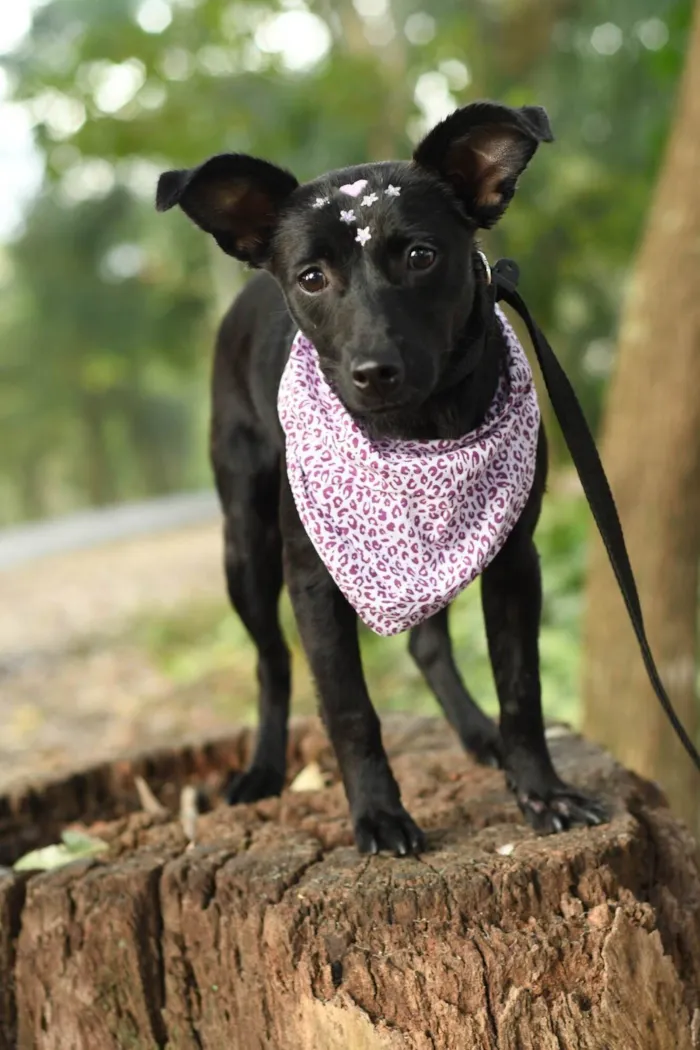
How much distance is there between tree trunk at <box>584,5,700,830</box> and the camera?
176 inches

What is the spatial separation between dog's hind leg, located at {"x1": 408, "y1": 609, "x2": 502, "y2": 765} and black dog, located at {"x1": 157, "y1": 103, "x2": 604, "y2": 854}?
58 cm

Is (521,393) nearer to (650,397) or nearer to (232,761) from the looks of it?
(232,761)

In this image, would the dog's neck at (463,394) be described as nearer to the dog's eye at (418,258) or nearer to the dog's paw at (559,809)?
the dog's eye at (418,258)

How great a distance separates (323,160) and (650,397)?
12.7ft

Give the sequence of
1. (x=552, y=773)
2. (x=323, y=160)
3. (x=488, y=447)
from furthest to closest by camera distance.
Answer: (x=323, y=160)
(x=552, y=773)
(x=488, y=447)

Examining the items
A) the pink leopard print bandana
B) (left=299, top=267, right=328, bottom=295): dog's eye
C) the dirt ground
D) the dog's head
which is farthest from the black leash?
the dirt ground

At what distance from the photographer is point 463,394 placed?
8.18 feet

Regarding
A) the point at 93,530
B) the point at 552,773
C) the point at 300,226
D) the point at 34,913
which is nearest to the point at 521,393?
the point at 300,226

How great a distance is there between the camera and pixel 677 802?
4730 mm

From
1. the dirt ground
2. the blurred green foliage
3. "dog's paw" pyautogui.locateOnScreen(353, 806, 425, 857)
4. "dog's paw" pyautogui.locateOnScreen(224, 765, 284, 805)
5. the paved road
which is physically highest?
the blurred green foliage

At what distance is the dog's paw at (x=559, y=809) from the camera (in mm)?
2580

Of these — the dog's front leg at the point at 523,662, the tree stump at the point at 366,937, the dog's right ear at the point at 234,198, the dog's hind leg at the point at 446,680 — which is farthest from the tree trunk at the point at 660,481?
the dog's right ear at the point at 234,198

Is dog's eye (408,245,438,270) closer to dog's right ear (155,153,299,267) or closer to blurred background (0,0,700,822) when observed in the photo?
dog's right ear (155,153,299,267)

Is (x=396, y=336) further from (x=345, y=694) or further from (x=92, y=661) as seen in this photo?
(x=92, y=661)
